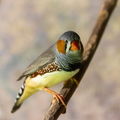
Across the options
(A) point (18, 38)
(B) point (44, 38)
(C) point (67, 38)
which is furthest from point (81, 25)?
(C) point (67, 38)

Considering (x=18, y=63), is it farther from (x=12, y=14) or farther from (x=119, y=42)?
(x=119, y=42)

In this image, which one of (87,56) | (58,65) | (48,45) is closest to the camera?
(58,65)

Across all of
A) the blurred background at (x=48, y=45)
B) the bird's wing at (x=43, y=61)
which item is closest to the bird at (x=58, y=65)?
the bird's wing at (x=43, y=61)

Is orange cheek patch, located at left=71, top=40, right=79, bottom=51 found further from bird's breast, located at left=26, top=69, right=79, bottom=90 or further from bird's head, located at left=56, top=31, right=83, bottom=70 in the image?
bird's breast, located at left=26, top=69, right=79, bottom=90

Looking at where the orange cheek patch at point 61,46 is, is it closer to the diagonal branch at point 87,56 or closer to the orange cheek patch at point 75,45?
the orange cheek patch at point 75,45

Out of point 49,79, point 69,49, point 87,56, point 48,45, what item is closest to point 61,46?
point 69,49

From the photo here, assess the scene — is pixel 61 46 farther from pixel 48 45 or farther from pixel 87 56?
pixel 48 45

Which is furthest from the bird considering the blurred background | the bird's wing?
the blurred background

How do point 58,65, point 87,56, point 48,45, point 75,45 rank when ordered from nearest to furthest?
point 75,45, point 58,65, point 87,56, point 48,45
